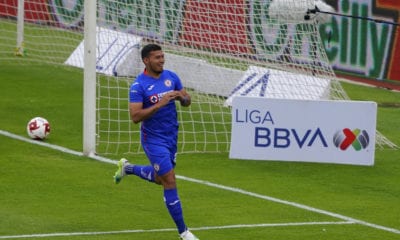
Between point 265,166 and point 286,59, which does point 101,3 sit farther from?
point 265,166

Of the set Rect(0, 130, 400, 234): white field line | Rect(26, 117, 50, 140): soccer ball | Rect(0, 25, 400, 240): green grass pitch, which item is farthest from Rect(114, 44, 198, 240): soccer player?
Rect(26, 117, 50, 140): soccer ball

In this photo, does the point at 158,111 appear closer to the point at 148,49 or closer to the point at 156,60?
the point at 156,60

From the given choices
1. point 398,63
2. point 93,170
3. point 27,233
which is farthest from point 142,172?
point 398,63

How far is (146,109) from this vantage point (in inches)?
472

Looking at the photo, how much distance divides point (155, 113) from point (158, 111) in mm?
66

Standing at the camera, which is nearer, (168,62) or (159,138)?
(159,138)

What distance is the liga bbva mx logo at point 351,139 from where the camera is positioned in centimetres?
1603

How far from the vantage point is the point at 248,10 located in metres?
19.1

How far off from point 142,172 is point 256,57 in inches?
260

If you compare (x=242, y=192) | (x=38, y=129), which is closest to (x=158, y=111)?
(x=242, y=192)

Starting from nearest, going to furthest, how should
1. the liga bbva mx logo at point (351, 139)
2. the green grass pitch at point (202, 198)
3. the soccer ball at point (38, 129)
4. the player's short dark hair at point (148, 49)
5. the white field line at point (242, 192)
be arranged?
the player's short dark hair at point (148, 49) < the green grass pitch at point (202, 198) < the white field line at point (242, 192) < the liga bbva mx logo at point (351, 139) < the soccer ball at point (38, 129)

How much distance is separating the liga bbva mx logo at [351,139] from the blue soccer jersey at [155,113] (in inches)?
177

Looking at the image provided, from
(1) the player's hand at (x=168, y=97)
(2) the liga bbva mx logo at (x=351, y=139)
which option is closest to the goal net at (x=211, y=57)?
(2) the liga bbva mx logo at (x=351, y=139)

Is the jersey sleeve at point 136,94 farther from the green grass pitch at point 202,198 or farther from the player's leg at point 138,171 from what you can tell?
the green grass pitch at point 202,198
